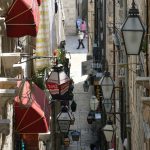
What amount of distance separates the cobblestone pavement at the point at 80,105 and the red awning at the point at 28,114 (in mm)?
15599

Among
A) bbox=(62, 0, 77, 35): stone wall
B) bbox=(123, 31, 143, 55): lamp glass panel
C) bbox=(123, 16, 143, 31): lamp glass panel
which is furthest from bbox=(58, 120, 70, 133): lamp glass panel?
bbox=(62, 0, 77, 35): stone wall

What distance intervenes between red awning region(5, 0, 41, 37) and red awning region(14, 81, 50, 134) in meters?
0.83

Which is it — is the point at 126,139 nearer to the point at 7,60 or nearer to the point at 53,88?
the point at 53,88

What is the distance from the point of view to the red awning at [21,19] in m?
9.52

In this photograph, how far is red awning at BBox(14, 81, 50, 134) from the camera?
10148mm

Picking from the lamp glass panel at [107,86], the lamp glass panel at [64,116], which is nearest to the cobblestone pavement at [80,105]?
the lamp glass panel at [64,116]

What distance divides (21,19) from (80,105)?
70.8 ft

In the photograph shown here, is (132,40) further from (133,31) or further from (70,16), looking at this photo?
Answer: (70,16)

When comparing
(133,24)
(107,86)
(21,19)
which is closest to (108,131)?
(107,86)

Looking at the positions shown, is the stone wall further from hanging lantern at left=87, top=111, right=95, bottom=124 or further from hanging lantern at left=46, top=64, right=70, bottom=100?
hanging lantern at left=46, top=64, right=70, bottom=100

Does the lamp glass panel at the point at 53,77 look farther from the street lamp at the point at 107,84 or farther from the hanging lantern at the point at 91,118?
the hanging lantern at the point at 91,118

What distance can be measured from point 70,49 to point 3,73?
27901 millimetres

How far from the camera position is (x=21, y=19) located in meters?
9.58

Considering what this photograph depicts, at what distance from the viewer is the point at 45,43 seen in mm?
17359
